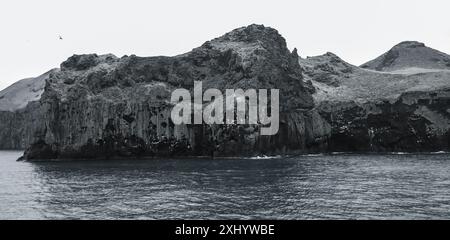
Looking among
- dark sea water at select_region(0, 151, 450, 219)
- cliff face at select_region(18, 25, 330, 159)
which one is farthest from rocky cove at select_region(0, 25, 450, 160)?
dark sea water at select_region(0, 151, 450, 219)

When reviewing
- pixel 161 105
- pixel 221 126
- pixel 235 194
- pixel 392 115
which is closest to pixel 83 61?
pixel 161 105

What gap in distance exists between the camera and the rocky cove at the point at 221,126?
12800cm

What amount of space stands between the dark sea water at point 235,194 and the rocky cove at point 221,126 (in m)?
44.3

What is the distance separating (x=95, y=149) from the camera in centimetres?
12912

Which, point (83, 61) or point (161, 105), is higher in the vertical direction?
point (83, 61)

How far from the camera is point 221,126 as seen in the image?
12100 cm

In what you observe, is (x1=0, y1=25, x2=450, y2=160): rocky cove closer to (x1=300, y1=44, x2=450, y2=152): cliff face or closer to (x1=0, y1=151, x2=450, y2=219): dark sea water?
(x1=300, y1=44, x2=450, y2=152): cliff face

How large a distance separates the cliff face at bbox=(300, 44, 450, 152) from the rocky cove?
316mm

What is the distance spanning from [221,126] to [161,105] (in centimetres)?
2320

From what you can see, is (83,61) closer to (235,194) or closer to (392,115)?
(392,115)

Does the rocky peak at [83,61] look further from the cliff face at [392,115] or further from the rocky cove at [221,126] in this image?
the cliff face at [392,115]

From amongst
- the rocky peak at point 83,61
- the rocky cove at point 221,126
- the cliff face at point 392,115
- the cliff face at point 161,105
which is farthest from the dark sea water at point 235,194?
the rocky peak at point 83,61

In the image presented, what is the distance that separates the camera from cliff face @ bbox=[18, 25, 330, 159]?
4968 inches
